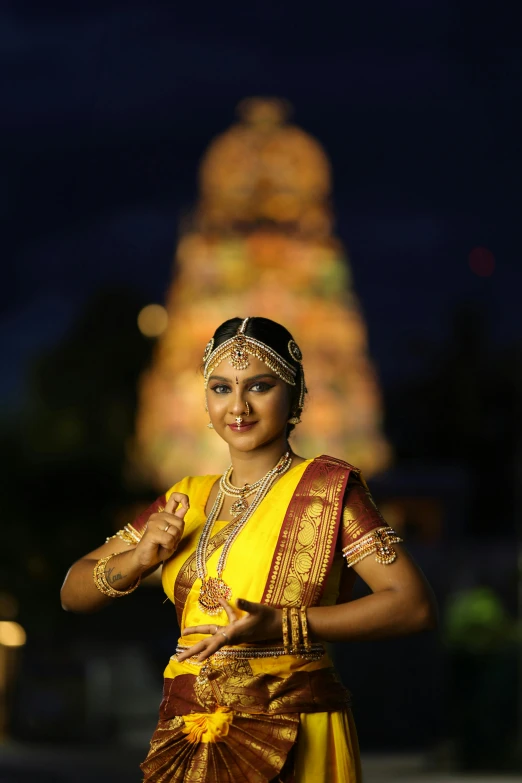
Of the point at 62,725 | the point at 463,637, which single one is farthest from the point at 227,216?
the point at 62,725

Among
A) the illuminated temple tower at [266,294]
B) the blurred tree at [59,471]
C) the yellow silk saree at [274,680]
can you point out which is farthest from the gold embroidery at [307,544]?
the illuminated temple tower at [266,294]

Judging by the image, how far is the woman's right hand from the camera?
310cm

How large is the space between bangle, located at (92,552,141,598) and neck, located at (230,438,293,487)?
331 millimetres

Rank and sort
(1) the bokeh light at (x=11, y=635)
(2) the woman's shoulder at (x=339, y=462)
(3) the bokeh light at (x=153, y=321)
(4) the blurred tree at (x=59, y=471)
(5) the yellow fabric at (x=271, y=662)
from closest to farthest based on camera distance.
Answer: (5) the yellow fabric at (x=271, y=662)
(2) the woman's shoulder at (x=339, y=462)
(1) the bokeh light at (x=11, y=635)
(4) the blurred tree at (x=59, y=471)
(3) the bokeh light at (x=153, y=321)

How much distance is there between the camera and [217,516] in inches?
130

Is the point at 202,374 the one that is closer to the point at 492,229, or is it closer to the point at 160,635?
the point at 160,635

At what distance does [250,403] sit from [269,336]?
16 centimetres

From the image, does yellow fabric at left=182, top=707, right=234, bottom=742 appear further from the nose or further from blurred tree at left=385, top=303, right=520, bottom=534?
blurred tree at left=385, top=303, right=520, bottom=534

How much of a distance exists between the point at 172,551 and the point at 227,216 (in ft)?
72.1

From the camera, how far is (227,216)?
24.9m

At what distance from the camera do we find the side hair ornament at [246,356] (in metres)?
3.24

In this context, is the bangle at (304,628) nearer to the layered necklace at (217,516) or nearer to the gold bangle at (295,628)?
the gold bangle at (295,628)

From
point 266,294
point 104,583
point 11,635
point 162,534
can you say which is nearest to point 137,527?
point 104,583

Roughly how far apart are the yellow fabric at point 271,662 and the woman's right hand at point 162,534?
0.29 ft
